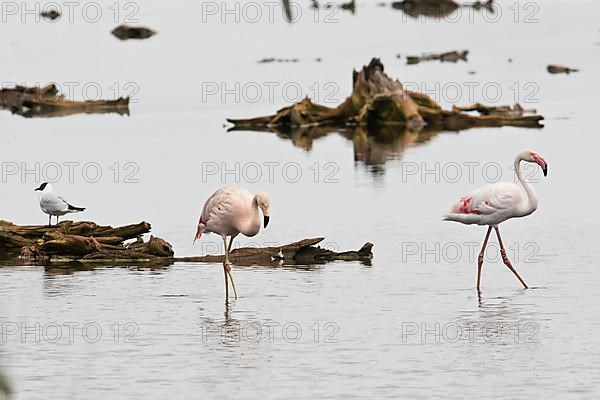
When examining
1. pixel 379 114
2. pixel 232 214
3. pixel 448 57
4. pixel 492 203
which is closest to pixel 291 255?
pixel 232 214

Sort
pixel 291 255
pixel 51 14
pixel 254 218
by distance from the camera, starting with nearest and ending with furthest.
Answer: pixel 254 218 < pixel 291 255 < pixel 51 14

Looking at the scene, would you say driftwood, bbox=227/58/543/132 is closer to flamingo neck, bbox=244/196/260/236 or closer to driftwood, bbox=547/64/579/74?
driftwood, bbox=547/64/579/74

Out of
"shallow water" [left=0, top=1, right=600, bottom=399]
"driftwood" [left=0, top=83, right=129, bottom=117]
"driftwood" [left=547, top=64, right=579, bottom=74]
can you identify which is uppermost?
"driftwood" [left=547, top=64, right=579, bottom=74]

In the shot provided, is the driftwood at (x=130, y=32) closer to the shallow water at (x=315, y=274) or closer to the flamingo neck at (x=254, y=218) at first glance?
the shallow water at (x=315, y=274)

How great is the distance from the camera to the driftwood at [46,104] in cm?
4262

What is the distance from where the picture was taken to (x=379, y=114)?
37062mm

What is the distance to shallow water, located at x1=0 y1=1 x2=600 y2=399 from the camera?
12.6 meters

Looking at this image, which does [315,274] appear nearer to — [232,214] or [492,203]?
[232,214]

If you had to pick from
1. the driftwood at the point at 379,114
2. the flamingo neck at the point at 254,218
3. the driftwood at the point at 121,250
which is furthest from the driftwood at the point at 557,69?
the flamingo neck at the point at 254,218

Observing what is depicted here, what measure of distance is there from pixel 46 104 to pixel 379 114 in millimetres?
10918

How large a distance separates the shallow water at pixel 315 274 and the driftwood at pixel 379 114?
845 millimetres

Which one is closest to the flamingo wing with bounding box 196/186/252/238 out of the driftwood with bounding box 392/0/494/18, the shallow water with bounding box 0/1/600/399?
the shallow water with bounding box 0/1/600/399

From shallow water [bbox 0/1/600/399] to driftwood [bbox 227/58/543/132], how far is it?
85 centimetres

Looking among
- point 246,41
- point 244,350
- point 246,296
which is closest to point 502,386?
point 244,350
